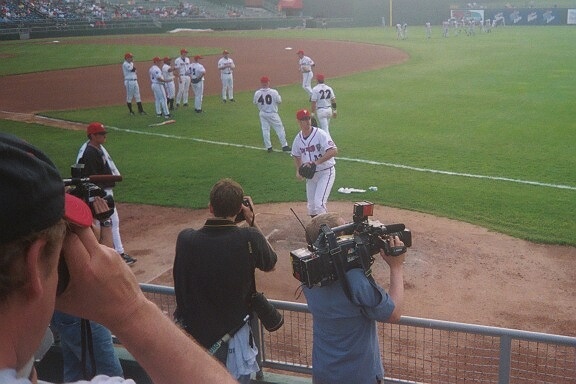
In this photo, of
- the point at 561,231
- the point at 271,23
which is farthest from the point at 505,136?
the point at 271,23

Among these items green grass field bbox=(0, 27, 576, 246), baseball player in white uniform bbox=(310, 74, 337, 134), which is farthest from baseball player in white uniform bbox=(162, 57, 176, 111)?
baseball player in white uniform bbox=(310, 74, 337, 134)

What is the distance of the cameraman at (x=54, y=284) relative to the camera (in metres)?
1.02

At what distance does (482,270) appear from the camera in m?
8.23

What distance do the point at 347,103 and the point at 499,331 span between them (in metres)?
18.0

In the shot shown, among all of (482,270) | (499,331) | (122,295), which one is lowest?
(482,270)

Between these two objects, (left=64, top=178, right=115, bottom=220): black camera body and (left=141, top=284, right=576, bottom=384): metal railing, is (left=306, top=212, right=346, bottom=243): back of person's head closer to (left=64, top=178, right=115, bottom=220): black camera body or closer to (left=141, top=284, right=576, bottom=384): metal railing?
(left=141, top=284, right=576, bottom=384): metal railing

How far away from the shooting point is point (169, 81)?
2067 cm

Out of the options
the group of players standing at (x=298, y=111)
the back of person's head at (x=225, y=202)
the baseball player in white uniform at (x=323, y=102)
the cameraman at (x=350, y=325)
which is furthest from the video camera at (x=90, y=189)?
the baseball player in white uniform at (x=323, y=102)

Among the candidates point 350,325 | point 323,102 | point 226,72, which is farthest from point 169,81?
point 350,325

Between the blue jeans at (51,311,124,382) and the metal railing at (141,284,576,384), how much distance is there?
82 cm

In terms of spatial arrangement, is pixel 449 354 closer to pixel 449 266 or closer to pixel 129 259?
pixel 449 266

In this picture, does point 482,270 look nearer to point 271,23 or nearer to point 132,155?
point 132,155

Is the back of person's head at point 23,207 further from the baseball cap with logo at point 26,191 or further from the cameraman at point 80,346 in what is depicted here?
the cameraman at point 80,346

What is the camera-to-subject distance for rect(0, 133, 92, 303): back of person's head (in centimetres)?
100
